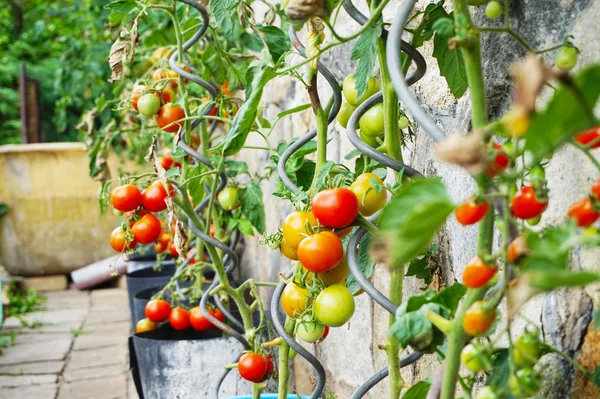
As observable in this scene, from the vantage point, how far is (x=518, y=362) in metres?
0.55

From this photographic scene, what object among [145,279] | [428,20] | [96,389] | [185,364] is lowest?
[96,389]

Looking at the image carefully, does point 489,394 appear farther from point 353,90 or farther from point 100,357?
point 100,357

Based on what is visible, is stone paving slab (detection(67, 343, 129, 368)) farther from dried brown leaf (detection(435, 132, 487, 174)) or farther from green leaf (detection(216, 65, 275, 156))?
dried brown leaf (detection(435, 132, 487, 174))

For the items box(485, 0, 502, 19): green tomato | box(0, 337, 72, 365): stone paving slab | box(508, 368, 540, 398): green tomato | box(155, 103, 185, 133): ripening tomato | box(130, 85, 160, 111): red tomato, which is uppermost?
box(130, 85, 160, 111): red tomato

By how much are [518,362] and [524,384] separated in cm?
3

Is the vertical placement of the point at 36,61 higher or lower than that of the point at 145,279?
higher

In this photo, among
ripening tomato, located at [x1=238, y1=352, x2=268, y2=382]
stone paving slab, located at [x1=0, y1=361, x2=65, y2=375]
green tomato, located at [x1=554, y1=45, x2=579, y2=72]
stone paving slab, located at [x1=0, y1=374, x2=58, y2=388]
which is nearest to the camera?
green tomato, located at [x1=554, y1=45, x2=579, y2=72]

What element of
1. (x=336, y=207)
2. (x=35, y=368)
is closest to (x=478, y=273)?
(x=336, y=207)

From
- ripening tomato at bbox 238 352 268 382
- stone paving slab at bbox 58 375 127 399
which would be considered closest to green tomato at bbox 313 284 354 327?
ripening tomato at bbox 238 352 268 382

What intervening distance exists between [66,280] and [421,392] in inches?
167

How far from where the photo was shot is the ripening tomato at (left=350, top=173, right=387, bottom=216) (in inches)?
31.6

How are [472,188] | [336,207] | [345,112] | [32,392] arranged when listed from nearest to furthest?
[336,207], [472,188], [345,112], [32,392]

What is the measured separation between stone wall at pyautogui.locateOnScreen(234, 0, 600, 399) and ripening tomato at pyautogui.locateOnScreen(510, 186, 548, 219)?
0.17 m

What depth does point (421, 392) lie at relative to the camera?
688 millimetres
